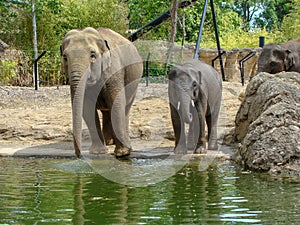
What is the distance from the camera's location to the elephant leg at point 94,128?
9773 mm

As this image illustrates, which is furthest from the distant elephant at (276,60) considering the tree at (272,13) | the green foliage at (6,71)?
the tree at (272,13)

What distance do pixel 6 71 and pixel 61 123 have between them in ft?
25.4

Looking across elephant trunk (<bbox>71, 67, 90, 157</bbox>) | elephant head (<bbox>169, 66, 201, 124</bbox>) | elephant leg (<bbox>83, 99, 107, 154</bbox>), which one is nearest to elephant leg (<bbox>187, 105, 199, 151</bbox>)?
elephant head (<bbox>169, 66, 201, 124</bbox>)

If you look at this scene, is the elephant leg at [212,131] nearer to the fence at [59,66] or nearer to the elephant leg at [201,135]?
the elephant leg at [201,135]

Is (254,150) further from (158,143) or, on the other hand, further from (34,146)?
(34,146)

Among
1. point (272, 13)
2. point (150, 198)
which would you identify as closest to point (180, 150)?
point (150, 198)

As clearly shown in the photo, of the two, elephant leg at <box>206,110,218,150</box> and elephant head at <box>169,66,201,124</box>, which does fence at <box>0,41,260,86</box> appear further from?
elephant head at <box>169,66,201,124</box>

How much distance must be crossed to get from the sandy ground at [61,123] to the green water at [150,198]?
301cm

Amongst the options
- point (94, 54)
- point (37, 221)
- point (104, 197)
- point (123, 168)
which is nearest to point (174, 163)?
point (123, 168)

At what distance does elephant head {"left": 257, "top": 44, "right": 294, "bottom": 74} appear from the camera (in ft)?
54.2

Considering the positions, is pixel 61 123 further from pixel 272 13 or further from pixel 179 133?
pixel 272 13

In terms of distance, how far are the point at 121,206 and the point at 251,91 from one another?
4948mm

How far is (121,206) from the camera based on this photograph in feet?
19.6

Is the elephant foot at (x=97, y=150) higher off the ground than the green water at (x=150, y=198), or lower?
lower
